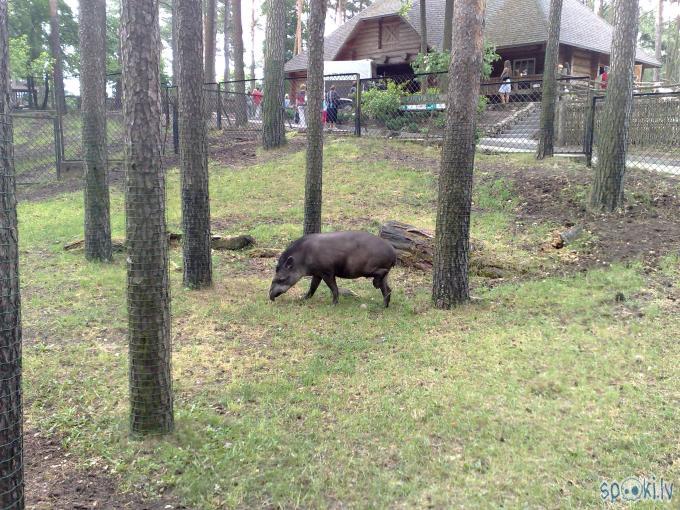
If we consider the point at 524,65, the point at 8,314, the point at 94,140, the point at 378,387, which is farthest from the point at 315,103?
the point at 524,65

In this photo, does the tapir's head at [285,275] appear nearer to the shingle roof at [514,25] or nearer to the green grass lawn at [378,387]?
the green grass lawn at [378,387]

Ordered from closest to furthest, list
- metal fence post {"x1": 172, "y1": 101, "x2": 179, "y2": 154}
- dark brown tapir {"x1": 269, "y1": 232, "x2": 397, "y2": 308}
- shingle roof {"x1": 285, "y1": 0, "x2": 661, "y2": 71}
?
1. dark brown tapir {"x1": 269, "y1": 232, "x2": 397, "y2": 308}
2. metal fence post {"x1": 172, "y1": 101, "x2": 179, "y2": 154}
3. shingle roof {"x1": 285, "y1": 0, "x2": 661, "y2": 71}

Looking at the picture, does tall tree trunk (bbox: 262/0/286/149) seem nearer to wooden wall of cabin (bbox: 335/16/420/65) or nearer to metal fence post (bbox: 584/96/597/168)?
metal fence post (bbox: 584/96/597/168)

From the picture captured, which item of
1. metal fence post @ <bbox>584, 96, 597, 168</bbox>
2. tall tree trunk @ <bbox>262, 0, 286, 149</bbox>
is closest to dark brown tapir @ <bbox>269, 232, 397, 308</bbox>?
metal fence post @ <bbox>584, 96, 597, 168</bbox>

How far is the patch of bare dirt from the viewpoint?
363cm

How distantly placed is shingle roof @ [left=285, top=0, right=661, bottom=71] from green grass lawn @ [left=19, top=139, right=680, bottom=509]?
22.4 metres

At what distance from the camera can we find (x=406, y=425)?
4.50 metres

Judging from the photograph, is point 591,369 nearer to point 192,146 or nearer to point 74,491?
point 74,491

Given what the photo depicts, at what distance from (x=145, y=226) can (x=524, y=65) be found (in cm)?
2844

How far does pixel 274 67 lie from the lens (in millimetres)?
17016

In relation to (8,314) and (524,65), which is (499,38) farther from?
(8,314)

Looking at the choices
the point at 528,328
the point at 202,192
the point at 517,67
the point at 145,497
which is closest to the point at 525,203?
the point at 528,328

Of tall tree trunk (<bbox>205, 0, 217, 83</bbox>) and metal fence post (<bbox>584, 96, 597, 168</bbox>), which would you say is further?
tall tree trunk (<bbox>205, 0, 217, 83</bbox>)

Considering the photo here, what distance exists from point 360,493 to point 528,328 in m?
3.44
